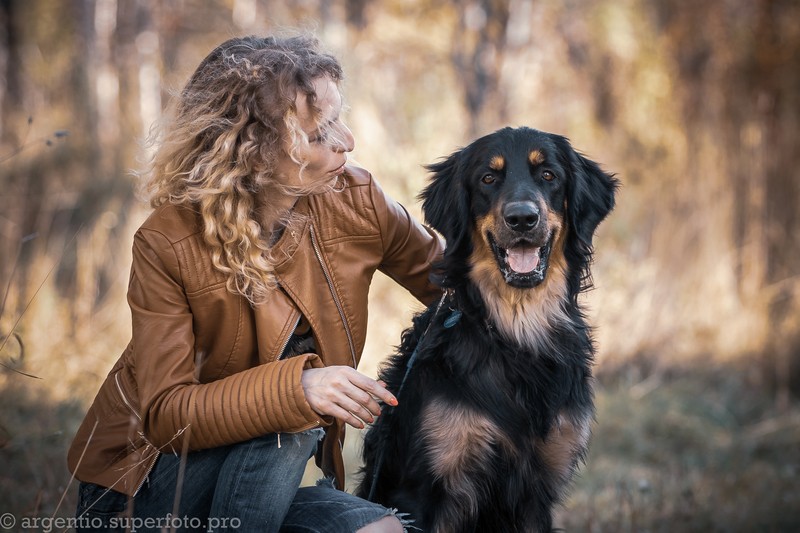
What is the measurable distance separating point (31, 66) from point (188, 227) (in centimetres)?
1011

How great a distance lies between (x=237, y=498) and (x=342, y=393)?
1.56 ft

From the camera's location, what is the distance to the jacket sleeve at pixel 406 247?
116 inches

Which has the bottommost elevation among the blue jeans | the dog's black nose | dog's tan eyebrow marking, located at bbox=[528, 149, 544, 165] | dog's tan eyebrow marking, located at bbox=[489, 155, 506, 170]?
the blue jeans

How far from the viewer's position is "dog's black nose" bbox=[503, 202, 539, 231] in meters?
2.70

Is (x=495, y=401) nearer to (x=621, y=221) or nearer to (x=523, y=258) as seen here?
(x=523, y=258)

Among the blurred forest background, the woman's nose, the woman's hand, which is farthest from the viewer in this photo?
the blurred forest background

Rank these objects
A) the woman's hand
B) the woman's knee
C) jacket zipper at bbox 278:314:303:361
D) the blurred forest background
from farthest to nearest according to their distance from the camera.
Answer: the blurred forest background → jacket zipper at bbox 278:314:303:361 → the woman's knee → the woman's hand

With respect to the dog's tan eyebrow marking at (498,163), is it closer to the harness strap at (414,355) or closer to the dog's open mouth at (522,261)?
the dog's open mouth at (522,261)

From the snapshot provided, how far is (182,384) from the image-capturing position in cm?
241

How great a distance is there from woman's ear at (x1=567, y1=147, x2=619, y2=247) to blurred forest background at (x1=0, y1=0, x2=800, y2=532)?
124 cm

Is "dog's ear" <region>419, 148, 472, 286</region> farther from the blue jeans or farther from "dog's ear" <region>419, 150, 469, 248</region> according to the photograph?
the blue jeans

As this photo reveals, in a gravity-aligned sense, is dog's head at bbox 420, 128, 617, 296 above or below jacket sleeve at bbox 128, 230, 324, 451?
above

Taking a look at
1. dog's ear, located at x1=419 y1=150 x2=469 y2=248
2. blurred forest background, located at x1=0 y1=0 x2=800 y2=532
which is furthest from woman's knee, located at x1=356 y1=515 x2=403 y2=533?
blurred forest background, located at x1=0 y1=0 x2=800 y2=532

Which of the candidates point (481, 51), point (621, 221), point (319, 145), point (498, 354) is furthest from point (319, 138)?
point (481, 51)
